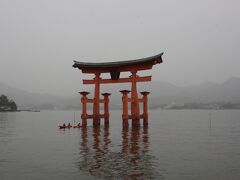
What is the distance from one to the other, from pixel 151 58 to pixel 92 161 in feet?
54.5

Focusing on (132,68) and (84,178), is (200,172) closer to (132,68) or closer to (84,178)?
(84,178)

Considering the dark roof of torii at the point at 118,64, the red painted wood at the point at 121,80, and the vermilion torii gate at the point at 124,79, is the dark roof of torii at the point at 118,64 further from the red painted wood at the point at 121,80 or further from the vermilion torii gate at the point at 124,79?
the red painted wood at the point at 121,80

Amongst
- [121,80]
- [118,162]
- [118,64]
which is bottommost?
[118,162]

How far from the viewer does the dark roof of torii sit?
28234 millimetres

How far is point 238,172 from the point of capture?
1116 cm

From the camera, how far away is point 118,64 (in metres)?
29.8

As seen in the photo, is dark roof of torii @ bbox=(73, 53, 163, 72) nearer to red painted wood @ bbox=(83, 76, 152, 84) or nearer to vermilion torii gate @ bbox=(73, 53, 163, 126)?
vermilion torii gate @ bbox=(73, 53, 163, 126)

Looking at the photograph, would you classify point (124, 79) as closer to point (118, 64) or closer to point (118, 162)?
point (118, 64)

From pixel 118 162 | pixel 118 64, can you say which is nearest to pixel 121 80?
pixel 118 64

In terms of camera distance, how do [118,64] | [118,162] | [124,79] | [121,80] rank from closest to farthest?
[118,162] < [118,64] < [124,79] < [121,80]

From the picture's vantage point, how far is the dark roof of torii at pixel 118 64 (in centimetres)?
2823

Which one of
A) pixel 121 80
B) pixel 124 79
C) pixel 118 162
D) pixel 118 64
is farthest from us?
pixel 121 80

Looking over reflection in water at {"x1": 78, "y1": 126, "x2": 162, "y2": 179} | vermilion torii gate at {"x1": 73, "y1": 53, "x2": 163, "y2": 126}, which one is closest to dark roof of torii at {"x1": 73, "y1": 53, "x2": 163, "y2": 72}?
vermilion torii gate at {"x1": 73, "y1": 53, "x2": 163, "y2": 126}

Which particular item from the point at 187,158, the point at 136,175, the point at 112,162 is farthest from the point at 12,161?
the point at 187,158
